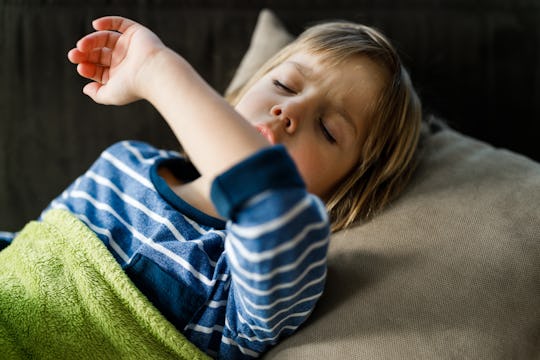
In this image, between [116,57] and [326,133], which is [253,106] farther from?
[116,57]

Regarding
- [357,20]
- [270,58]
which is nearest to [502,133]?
[357,20]

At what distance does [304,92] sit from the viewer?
2.76 feet

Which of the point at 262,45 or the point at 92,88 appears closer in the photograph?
the point at 92,88

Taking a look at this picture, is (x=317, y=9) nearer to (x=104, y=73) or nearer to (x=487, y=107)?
(x=487, y=107)

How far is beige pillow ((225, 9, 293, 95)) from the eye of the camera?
1.07m

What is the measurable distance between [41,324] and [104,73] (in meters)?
0.34

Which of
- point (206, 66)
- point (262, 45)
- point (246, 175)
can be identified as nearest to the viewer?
point (246, 175)

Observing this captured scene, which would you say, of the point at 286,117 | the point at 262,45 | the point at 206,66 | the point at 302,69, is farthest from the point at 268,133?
the point at 206,66

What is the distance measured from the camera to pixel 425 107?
121cm

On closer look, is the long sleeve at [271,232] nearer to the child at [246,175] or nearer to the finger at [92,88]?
the child at [246,175]

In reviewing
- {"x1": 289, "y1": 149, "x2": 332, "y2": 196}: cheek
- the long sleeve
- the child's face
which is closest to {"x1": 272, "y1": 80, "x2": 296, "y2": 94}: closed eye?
the child's face

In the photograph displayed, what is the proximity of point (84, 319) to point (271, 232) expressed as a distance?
0.34m


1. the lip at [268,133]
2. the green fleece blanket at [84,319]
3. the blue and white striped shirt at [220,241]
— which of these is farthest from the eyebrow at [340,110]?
the green fleece blanket at [84,319]

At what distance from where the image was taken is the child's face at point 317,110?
2.68 ft
